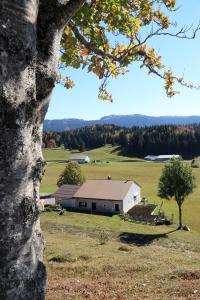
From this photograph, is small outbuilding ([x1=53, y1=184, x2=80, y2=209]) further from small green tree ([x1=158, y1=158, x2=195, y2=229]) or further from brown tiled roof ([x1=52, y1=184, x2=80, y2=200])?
small green tree ([x1=158, y1=158, x2=195, y2=229])

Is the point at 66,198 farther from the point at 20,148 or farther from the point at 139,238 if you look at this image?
the point at 20,148

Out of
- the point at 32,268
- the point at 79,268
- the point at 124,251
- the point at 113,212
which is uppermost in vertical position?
the point at 32,268

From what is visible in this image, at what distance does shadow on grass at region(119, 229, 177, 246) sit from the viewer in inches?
1793

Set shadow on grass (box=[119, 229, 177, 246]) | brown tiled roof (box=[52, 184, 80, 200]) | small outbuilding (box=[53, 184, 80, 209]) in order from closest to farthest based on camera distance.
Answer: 1. shadow on grass (box=[119, 229, 177, 246])
2. small outbuilding (box=[53, 184, 80, 209])
3. brown tiled roof (box=[52, 184, 80, 200])

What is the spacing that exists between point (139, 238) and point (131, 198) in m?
27.6

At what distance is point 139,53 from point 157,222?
54.5 metres

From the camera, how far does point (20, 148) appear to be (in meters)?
4.46

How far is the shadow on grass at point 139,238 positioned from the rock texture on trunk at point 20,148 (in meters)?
41.2

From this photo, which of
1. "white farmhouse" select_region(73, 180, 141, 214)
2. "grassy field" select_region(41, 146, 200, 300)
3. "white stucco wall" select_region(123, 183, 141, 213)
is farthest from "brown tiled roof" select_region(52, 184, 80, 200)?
"grassy field" select_region(41, 146, 200, 300)

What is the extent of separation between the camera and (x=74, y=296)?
13781mm

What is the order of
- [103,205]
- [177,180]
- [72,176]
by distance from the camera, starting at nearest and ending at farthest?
[177,180] < [103,205] < [72,176]

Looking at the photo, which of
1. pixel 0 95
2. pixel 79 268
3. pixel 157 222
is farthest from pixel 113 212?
pixel 0 95

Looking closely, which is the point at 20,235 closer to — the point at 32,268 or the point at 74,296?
the point at 32,268

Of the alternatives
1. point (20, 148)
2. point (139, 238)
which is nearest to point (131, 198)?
point (139, 238)
